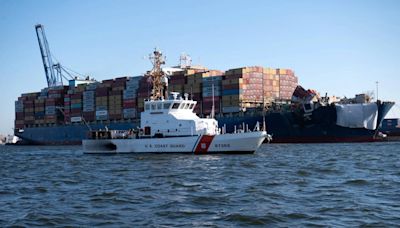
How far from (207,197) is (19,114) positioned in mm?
89239

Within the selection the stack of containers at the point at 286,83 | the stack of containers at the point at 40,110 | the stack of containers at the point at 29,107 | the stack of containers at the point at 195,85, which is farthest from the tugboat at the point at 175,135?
the stack of containers at the point at 29,107

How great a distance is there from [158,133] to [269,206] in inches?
908

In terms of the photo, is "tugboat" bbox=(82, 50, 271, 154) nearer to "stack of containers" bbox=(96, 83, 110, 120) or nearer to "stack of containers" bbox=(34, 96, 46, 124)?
"stack of containers" bbox=(96, 83, 110, 120)

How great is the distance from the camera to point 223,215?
12672 mm

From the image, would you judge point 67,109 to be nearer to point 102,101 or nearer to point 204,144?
point 102,101

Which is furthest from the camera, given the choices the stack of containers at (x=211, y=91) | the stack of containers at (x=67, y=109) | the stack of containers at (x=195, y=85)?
the stack of containers at (x=67, y=109)

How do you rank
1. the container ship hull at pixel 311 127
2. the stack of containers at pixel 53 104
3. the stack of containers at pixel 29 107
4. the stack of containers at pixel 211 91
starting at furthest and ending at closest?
the stack of containers at pixel 29 107 < the stack of containers at pixel 53 104 < the stack of containers at pixel 211 91 < the container ship hull at pixel 311 127

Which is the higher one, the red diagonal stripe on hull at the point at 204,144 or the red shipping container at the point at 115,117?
the red shipping container at the point at 115,117

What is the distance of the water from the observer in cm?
1226

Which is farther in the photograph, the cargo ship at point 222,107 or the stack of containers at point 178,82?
the stack of containers at point 178,82

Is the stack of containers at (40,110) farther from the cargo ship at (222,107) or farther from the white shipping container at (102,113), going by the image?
the white shipping container at (102,113)

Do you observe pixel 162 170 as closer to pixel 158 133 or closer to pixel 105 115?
pixel 158 133

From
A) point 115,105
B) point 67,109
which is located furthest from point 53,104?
point 115,105

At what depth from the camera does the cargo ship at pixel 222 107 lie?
56.4 metres
